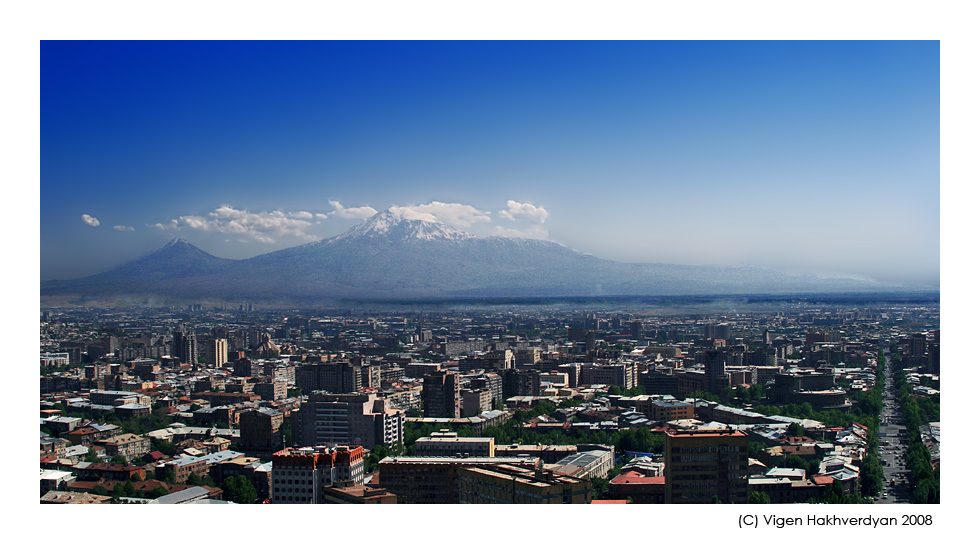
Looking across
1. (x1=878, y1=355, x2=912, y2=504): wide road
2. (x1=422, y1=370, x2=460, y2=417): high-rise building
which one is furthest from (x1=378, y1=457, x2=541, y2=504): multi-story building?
(x1=422, y1=370, x2=460, y2=417): high-rise building

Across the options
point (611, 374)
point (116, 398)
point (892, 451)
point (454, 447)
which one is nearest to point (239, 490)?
point (454, 447)

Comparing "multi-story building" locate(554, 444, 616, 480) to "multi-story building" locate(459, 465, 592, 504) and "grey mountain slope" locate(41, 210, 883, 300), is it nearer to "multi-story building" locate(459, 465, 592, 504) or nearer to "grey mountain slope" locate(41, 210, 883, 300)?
"multi-story building" locate(459, 465, 592, 504)

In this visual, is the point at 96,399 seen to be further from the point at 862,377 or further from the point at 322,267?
the point at 322,267

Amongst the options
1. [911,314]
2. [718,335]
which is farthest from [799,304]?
[718,335]

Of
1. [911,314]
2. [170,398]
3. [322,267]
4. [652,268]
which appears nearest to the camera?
[170,398]

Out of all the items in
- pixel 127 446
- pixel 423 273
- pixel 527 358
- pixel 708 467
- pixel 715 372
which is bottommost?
pixel 127 446

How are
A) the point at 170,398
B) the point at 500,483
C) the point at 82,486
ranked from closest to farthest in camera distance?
the point at 500,483 < the point at 82,486 < the point at 170,398

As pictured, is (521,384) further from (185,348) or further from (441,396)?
(185,348)
